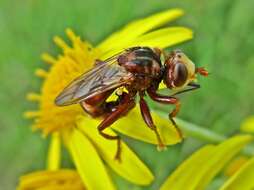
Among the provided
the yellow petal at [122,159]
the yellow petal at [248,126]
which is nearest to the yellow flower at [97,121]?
the yellow petal at [122,159]

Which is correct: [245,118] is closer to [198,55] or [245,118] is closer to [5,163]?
[198,55]

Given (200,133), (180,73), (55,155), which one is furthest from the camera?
(55,155)

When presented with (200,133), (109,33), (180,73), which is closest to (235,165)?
(200,133)

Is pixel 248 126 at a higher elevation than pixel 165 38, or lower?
lower

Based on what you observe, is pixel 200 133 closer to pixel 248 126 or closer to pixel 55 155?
pixel 248 126

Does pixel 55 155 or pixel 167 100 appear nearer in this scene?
pixel 167 100

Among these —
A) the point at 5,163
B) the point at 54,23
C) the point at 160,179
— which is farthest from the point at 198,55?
the point at 5,163

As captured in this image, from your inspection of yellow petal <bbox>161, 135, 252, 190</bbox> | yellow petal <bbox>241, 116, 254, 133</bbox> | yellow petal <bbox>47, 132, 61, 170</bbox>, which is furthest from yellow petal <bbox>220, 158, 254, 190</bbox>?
yellow petal <bbox>47, 132, 61, 170</bbox>
